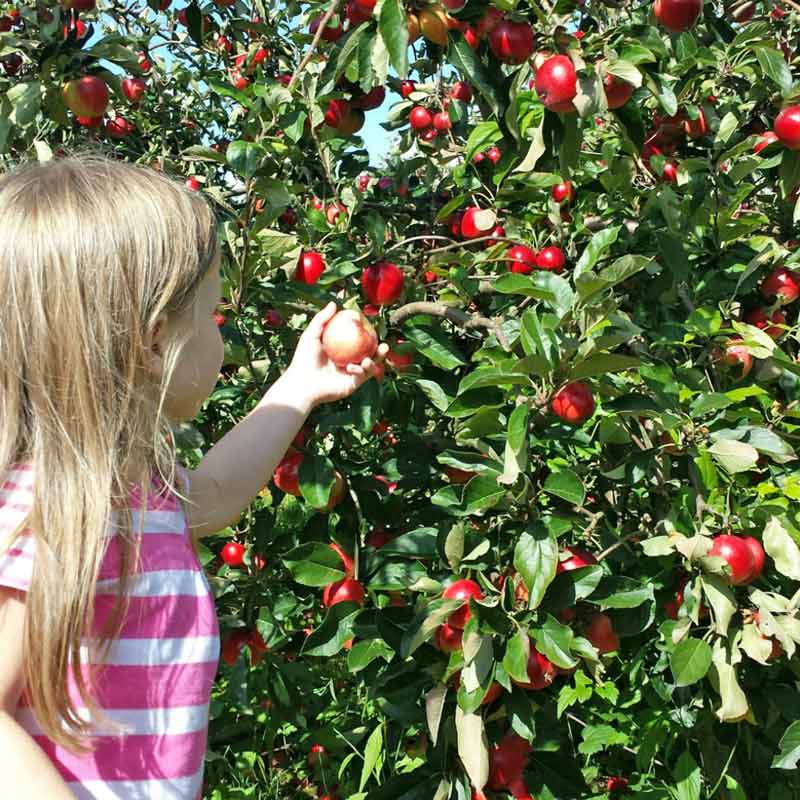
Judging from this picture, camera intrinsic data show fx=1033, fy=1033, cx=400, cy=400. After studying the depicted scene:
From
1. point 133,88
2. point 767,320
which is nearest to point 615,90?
point 767,320

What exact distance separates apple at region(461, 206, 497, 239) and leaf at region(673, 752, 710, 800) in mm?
1084

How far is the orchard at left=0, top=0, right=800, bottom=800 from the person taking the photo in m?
1.54

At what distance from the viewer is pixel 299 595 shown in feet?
6.70

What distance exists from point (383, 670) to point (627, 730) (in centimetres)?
113

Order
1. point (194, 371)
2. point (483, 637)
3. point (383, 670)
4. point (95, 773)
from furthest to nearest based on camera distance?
point (383, 670) → point (483, 637) → point (194, 371) → point (95, 773)

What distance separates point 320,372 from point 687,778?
3.44 feet

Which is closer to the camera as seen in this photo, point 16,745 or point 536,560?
point 16,745

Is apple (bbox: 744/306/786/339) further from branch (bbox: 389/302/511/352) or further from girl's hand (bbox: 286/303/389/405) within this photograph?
girl's hand (bbox: 286/303/389/405)

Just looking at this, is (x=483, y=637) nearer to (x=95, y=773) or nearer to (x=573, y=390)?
(x=573, y=390)

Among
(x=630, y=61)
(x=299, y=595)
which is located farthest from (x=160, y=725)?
(x=630, y=61)

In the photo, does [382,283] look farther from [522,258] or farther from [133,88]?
[133,88]

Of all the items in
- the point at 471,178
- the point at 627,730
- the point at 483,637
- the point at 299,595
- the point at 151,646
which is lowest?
the point at 627,730

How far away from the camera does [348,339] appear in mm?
1499

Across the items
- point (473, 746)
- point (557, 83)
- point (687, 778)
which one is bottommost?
point (687, 778)
